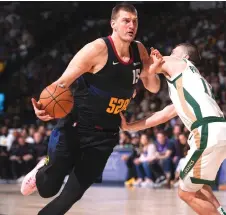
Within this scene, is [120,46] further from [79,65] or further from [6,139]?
[6,139]

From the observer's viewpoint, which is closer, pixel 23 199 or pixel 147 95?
pixel 23 199

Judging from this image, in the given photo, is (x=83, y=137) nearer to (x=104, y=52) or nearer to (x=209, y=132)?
(x=104, y=52)

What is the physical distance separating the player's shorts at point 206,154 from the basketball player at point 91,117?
0.73 meters

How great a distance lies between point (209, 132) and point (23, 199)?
549cm

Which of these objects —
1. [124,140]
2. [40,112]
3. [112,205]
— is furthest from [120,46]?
[124,140]

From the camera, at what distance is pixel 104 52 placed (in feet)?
16.6

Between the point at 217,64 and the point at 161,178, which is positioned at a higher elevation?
the point at 217,64

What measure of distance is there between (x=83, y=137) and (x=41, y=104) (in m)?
0.51

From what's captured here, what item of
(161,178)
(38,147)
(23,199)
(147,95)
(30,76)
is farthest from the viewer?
(30,76)

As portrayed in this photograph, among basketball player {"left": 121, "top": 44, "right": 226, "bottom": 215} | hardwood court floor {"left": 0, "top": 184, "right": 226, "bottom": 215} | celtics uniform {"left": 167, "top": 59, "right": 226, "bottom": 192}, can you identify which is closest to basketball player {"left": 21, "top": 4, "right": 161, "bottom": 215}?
basketball player {"left": 121, "top": 44, "right": 226, "bottom": 215}

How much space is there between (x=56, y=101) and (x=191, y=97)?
110cm

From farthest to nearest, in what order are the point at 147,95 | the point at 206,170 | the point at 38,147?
the point at 147,95 < the point at 38,147 < the point at 206,170

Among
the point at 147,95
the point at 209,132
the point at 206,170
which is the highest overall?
the point at 209,132

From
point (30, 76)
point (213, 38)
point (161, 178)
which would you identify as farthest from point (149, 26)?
point (161, 178)
